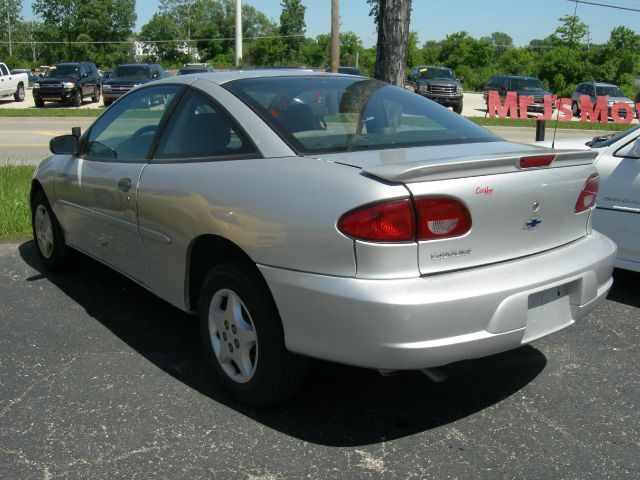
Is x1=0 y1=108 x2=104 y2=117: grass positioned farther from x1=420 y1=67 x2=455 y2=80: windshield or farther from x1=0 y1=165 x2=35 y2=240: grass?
x1=0 y1=165 x2=35 y2=240: grass

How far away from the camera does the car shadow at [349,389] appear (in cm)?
323

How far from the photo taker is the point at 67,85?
2755 cm

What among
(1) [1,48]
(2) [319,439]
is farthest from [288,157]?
(1) [1,48]

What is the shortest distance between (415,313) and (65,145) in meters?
3.23

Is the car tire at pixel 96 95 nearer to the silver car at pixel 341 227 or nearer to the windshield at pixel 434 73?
the windshield at pixel 434 73

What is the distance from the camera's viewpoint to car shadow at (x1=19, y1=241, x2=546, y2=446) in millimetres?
3229

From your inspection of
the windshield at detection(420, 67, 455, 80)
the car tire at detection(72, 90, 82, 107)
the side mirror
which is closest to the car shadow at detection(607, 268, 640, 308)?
the side mirror

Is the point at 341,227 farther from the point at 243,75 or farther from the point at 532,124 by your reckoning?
the point at 532,124

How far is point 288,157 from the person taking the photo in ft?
10.5

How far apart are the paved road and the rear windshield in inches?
49.2

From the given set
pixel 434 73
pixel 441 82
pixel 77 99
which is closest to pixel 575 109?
pixel 434 73

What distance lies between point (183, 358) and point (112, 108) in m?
1.84

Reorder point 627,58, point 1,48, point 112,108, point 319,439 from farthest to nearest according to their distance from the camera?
point 1,48 → point 627,58 → point 112,108 → point 319,439

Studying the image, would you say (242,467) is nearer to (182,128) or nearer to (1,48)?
(182,128)
